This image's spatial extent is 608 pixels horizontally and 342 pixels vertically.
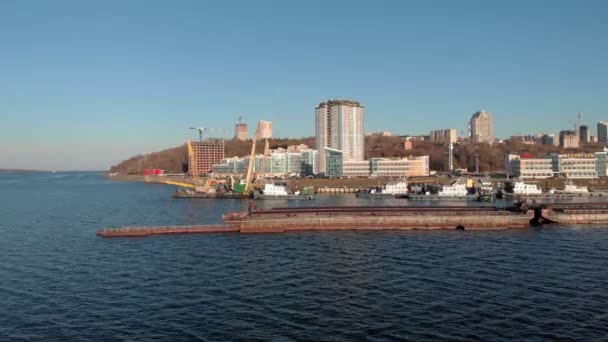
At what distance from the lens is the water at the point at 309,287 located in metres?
21.2

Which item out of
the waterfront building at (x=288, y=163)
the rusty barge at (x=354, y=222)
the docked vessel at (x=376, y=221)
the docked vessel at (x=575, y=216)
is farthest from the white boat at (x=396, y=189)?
the waterfront building at (x=288, y=163)

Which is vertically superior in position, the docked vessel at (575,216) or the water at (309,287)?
the docked vessel at (575,216)

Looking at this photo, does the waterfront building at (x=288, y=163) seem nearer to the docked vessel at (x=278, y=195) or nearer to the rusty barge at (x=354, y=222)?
the docked vessel at (x=278, y=195)

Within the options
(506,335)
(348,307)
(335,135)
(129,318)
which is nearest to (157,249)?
(129,318)

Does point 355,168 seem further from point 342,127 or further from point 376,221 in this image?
point 376,221

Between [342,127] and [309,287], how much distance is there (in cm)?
13669

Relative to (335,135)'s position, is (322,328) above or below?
below

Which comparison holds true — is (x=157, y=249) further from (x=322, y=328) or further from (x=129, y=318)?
(x=322, y=328)

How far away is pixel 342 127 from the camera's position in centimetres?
16212

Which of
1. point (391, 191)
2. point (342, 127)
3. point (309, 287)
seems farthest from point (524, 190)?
point (342, 127)

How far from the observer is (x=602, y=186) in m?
101

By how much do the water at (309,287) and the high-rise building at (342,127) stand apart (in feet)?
385

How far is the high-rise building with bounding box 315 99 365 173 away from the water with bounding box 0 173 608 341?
11749 cm

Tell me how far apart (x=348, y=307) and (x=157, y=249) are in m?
20.6
